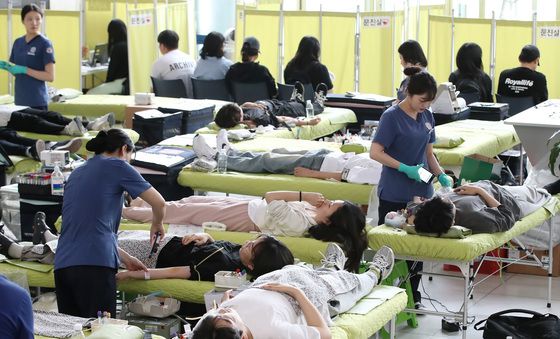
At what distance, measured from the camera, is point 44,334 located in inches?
167

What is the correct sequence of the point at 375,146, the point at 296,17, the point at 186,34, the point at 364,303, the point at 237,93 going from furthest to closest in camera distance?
the point at 186,34 < the point at 296,17 < the point at 237,93 < the point at 375,146 < the point at 364,303

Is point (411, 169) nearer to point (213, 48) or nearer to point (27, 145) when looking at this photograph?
point (27, 145)

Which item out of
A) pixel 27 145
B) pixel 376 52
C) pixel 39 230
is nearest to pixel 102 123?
pixel 27 145

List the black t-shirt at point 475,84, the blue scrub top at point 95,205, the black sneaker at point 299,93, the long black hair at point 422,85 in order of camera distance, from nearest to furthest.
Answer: the blue scrub top at point 95,205 < the long black hair at point 422,85 < the black sneaker at point 299,93 < the black t-shirt at point 475,84

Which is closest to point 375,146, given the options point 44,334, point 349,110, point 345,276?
point 345,276

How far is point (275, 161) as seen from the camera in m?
6.45

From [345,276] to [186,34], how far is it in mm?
7567

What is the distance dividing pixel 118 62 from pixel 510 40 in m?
3.73

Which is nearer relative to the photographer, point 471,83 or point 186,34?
point 471,83

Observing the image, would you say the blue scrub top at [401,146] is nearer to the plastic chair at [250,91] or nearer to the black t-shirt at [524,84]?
the black t-shirt at [524,84]

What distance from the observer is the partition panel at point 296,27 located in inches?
405

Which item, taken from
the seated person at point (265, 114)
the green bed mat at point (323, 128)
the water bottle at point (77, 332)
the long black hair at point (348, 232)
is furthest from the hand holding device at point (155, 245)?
the seated person at point (265, 114)

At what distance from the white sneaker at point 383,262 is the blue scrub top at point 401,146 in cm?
59

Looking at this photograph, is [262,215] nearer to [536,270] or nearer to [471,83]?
[536,270]
